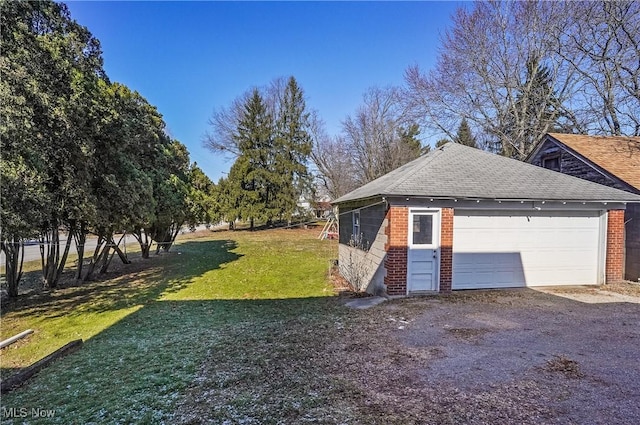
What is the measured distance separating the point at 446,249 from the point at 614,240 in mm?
4394

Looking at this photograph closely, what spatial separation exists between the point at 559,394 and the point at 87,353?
5881 millimetres

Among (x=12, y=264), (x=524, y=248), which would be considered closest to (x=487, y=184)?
(x=524, y=248)

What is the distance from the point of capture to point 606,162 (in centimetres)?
1009

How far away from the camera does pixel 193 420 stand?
2.92 metres

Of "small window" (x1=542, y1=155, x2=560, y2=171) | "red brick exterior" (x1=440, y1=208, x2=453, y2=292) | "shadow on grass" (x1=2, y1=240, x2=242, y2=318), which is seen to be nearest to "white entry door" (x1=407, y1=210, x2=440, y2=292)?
"red brick exterior" (x1=440, y1=208, x2=453, y2=292)

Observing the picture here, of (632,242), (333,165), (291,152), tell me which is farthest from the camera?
(333,165)

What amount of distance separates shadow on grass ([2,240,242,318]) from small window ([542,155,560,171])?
12714 mm

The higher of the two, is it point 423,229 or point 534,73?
point 534,73

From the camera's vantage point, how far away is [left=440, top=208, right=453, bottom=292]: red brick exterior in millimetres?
7496

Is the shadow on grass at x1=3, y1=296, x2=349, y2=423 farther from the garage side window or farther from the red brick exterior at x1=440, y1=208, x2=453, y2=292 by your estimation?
the garage side window

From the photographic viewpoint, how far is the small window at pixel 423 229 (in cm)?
750

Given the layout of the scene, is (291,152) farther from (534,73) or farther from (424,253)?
(424,253)

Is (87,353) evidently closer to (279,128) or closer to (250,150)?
(250,150)

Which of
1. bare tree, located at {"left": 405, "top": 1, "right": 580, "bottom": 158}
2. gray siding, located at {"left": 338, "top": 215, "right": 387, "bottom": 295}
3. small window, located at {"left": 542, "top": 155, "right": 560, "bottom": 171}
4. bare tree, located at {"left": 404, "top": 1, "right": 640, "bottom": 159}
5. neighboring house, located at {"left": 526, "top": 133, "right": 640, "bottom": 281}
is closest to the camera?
gray siding, located at {"left": 338, "top": 215, "right": 387, "bottom": 295}
